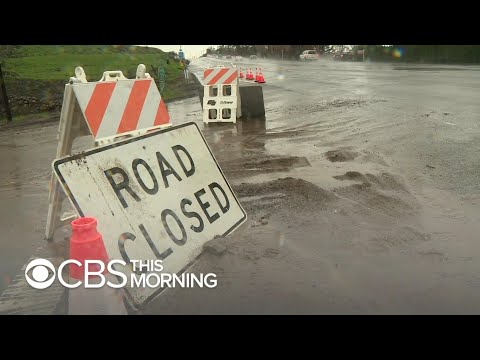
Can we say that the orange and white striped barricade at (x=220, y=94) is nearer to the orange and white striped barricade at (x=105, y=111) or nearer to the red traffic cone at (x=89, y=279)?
the orange and white striped barricade at (x=105, y=111)

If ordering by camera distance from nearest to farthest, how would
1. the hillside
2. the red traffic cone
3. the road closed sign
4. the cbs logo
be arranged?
the red traffic cone → the road closed sign → the cbs logo → the hillside

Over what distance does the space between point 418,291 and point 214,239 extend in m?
1.72

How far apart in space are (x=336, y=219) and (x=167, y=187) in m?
2.09

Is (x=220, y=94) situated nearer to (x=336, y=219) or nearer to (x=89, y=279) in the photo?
(x=336, y=219)

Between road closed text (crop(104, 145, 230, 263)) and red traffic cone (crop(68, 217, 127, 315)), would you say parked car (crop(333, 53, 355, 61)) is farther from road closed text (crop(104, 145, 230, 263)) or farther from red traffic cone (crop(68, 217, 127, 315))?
red traffic cone (crop(68, 217, 127, 315))

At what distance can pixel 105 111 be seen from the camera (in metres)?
3.80

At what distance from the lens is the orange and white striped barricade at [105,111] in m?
3.69

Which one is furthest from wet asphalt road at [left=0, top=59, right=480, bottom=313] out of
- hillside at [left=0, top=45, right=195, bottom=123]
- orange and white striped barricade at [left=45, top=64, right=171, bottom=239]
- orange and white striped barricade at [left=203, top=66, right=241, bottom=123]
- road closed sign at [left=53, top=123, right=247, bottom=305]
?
hillside at [left=0, top=45, right=195, bottom=123]

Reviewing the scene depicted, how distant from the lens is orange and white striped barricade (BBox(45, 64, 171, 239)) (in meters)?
3.69

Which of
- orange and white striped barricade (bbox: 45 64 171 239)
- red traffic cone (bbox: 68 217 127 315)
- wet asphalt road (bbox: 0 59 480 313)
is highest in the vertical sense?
orange and white striped barricade (bbox: 45 64 171 239)

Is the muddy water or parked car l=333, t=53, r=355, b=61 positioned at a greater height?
parked car l=333, t=53, r=355, b=61

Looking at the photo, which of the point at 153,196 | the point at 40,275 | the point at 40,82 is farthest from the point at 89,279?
the point at 40,82

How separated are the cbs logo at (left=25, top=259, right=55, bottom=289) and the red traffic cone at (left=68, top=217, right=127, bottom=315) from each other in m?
0.66

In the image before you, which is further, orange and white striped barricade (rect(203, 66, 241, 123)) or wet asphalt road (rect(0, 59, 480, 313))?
orange and white striped barricade (rect(203, 66, 241, 123))
